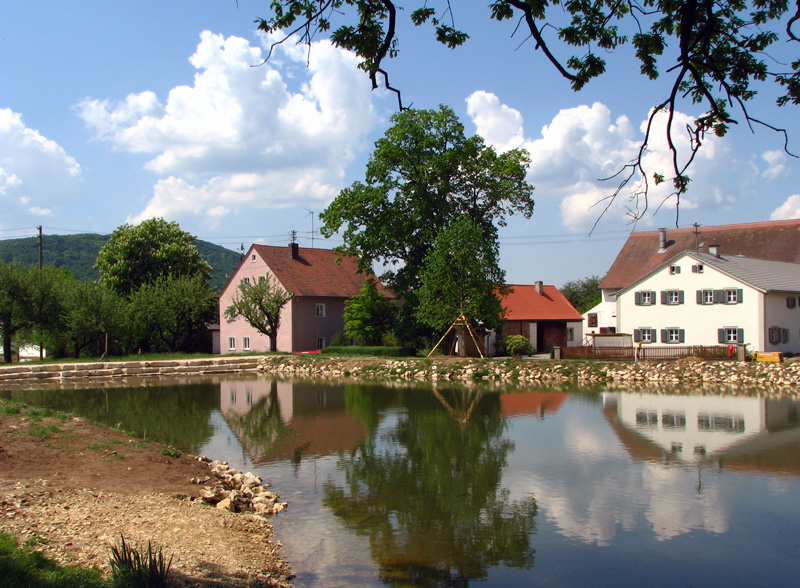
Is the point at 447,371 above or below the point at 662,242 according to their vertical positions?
below

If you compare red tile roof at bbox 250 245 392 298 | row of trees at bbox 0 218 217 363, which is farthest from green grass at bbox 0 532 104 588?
red tile roof at bbox 250 245 392 298

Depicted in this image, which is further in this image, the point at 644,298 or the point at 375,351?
the point at 644,298

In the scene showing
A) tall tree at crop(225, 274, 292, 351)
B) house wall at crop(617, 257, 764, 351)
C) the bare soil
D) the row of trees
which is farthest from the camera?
tall tree at crop(225, 274, 292, 351)

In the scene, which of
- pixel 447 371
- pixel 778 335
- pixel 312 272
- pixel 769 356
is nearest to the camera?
pixel 769 356

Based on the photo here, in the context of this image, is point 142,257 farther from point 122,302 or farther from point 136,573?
point 136,573

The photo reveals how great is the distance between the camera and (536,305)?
156ft

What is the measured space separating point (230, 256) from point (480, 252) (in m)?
106

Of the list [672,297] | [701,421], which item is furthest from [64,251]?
[701,421]

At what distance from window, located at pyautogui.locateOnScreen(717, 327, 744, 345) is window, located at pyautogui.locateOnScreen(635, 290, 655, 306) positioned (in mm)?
4309

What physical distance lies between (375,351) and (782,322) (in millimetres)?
22291

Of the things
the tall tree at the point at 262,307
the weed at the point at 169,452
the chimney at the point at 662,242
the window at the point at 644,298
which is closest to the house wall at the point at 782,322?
the window at the point at 644,298

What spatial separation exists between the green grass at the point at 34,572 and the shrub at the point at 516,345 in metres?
36.4

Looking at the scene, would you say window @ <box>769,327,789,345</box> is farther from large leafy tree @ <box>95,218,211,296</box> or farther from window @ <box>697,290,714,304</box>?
large leafy tree @ <box>95,218,211,296</box>

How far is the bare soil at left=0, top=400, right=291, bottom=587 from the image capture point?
650 centimetres
